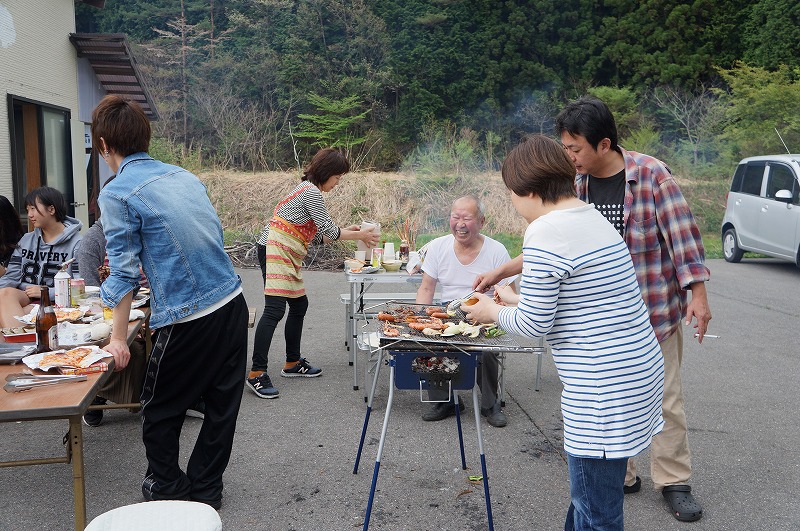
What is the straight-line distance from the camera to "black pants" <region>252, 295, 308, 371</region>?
532 centimetres

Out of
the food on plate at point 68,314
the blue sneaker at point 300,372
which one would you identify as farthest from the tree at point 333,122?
the food on plate at point 68,314

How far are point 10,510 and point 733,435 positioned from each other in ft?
14.0

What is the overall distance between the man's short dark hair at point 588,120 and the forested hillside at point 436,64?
20.4 meters

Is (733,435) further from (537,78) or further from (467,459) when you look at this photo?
(537,78)


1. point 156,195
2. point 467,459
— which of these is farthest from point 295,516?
point 156,195

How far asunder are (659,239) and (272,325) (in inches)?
122

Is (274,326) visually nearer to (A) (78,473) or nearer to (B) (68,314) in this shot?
(B) (68,314)

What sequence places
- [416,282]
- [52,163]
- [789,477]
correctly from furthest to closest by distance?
[52,163] → [416,282] → [789,477]

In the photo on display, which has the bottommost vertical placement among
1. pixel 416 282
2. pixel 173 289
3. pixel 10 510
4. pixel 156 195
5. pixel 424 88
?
pixel 10 510

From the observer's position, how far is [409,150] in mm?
25891

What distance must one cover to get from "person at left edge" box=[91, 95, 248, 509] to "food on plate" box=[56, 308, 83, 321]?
883mm

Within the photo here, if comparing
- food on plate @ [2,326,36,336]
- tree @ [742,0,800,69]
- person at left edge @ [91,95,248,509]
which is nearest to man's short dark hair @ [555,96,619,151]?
person at left edge @ [91,95,248,509]

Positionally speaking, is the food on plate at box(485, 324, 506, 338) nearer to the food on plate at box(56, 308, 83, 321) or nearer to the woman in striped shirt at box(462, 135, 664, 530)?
the woman in striped shirt at box(462, 135, 664, 530)

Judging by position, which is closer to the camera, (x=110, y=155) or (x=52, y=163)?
(x=110, y=155)
